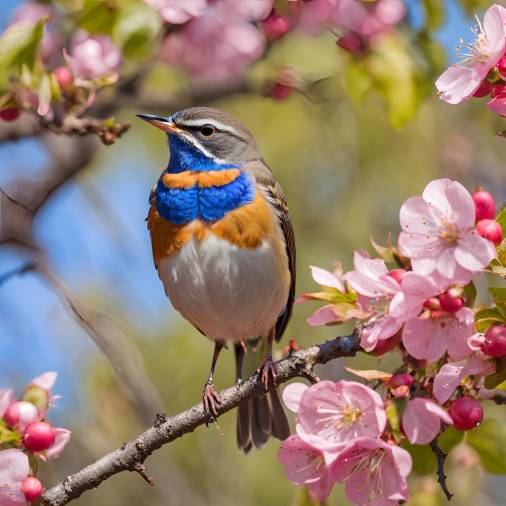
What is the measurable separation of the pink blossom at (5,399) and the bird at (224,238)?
4.43 feet

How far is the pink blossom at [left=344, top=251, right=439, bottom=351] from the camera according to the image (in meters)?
3.25

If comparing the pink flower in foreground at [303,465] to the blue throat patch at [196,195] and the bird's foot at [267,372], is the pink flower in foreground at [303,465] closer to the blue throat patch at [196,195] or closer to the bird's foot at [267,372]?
the bird's foot at [267,372]

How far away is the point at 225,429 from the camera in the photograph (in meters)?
8.87

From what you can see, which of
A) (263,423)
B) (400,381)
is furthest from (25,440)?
(263,423)

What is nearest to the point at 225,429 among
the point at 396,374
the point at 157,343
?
the point at 157,343

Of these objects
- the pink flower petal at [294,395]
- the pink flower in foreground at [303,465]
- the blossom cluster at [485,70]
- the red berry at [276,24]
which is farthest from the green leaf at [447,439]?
the red berry at [276,24]

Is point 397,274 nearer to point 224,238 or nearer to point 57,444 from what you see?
point 57,444

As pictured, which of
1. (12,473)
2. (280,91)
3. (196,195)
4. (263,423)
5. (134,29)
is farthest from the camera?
(280,91)

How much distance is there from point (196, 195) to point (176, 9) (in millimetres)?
1091

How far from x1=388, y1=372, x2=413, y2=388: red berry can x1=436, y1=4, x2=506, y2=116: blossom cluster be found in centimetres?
102

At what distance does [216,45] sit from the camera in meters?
7.11

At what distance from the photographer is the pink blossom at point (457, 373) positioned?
3.28 meters

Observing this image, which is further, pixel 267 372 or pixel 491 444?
pixel 267 372

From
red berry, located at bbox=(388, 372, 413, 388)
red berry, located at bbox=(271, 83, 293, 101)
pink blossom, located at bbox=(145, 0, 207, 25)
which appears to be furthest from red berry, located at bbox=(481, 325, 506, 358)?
red berry, located at bbox=(271, 83, 293, 101)
